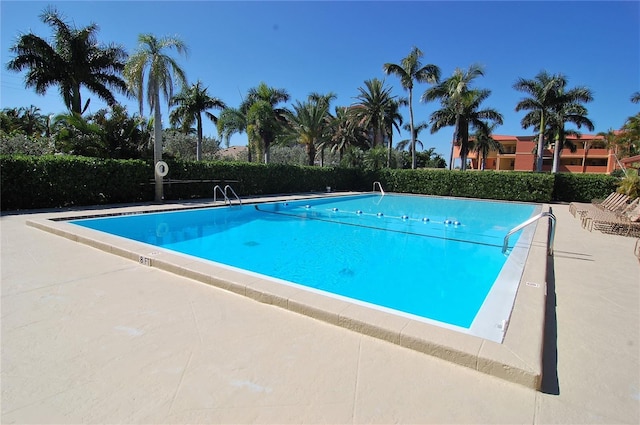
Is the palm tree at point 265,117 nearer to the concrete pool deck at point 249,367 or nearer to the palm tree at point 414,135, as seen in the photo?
the palm tree at point 414,135

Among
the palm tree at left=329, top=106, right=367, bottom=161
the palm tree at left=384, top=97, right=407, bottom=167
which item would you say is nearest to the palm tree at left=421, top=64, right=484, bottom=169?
the palm tree at left=384, top=97, right=407, bottom=167

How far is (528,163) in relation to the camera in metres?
46.6

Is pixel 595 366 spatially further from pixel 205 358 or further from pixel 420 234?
pixel 420 234

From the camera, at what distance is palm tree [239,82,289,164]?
2372 cm

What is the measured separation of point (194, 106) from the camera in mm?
25266

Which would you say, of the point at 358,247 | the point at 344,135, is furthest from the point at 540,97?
the point at 358,247

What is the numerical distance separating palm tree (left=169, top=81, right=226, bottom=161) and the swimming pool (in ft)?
49.0

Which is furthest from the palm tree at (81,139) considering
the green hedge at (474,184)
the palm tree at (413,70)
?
the palm tree at (413,70)

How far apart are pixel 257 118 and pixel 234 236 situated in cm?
1626

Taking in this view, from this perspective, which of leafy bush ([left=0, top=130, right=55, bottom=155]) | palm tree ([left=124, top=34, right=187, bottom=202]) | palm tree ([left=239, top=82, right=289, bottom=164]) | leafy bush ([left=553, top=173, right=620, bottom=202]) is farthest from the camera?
palm tree ([left=239, top=82, right=289, bottom=164])

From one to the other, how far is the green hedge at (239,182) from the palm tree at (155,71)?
4.47 feet

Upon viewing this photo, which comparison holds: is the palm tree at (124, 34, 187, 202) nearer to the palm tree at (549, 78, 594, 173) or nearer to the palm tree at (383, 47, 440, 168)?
the palm tree at (383, 47, 440, 168)

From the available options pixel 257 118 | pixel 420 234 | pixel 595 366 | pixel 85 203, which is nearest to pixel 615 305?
pixel 595 366

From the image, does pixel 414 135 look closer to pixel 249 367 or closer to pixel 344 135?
pixel 344 135
